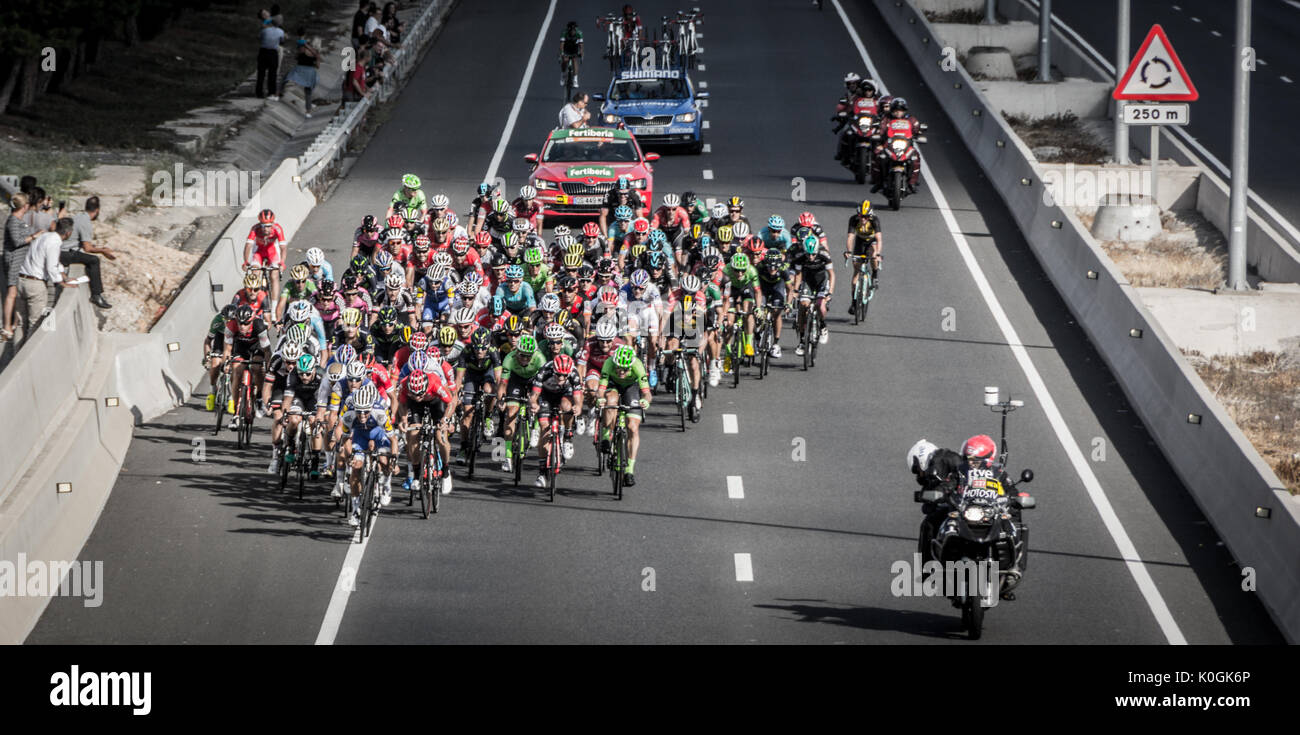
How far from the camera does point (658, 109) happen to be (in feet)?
125

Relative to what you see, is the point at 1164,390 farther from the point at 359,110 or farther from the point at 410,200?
the point at 359,110

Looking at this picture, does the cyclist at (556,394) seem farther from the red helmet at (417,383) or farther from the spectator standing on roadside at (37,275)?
the spectator standing on roadside at (37,275)

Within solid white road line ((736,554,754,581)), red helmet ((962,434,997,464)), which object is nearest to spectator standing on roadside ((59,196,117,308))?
solid white road line ((736,554,754,581))

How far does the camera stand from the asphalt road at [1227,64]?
37.3 meters

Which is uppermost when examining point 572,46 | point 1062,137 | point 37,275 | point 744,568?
point 572,46

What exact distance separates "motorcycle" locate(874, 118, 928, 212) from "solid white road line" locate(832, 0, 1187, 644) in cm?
83

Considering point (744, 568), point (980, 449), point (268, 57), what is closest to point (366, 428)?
point (744, 568)

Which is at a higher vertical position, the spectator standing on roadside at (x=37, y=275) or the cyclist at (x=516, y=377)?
the spectator standing on roadside at (x=37, y=275)

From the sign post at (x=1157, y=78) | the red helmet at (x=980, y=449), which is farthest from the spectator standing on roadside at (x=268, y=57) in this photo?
the red helmet at (x=980, y=449)

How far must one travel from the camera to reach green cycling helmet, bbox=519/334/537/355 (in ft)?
67.4

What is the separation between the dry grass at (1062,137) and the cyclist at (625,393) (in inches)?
698

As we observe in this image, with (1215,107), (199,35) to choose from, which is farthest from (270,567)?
(199,35)

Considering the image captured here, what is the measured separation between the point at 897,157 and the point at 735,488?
13.9m

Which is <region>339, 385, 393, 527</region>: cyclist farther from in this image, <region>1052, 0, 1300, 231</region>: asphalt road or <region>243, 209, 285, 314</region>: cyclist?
<region>1052, 0, 1300, 231</region>: asphalt road
